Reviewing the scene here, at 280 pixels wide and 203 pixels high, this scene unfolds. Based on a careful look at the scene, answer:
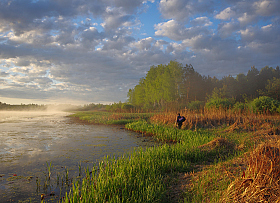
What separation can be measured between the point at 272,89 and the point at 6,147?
43.7 m

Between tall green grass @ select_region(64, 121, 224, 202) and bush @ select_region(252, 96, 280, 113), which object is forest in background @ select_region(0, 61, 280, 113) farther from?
tall green grass @ select_region(64, 121, 224, 202)

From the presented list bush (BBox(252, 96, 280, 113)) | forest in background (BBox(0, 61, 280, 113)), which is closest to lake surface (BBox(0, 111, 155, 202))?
bush (BBox(252, 96, 280, 113))

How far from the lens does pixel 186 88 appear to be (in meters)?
49.3

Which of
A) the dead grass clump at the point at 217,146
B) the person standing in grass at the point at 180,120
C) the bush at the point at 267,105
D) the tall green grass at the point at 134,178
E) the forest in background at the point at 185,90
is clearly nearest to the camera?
the tall green grass at the point at 134,178

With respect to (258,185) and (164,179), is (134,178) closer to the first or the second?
(164,179)

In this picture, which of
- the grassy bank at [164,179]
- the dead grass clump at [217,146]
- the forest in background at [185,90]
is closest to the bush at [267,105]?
the forest in background at [185,90]

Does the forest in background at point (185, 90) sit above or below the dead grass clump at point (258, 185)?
above

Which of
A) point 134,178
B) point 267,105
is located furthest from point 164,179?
point 267,105

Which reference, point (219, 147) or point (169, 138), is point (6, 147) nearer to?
point (169, 138)

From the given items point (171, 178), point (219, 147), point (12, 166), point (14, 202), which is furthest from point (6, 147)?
point (219, 147)

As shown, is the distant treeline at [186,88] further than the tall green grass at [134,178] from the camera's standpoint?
Yes

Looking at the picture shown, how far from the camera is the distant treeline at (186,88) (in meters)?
42.3

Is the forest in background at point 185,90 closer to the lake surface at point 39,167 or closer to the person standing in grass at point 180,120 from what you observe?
the person standing in grass at point 180,120

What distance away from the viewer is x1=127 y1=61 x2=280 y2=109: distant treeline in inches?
1665
